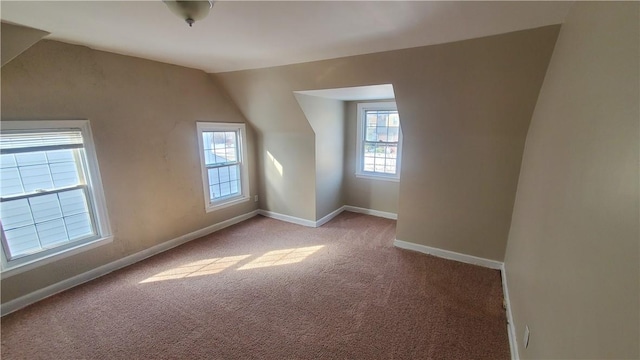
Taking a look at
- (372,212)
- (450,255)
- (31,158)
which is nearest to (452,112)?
(450,255)

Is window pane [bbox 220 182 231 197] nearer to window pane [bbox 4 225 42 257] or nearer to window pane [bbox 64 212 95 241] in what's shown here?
window pane [bbox 64 212 95 241]

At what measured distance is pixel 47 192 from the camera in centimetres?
250

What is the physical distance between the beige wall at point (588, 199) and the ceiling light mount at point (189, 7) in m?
1.78

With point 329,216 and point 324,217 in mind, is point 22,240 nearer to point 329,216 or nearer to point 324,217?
point 324,217

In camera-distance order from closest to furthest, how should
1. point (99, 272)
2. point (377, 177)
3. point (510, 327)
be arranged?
point (510, 327), point (99, 272), point (377, 177)

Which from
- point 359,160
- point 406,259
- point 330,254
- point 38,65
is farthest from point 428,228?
point 38,65

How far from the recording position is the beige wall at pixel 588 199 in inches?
31.6

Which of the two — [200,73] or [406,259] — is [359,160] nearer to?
[406,259]

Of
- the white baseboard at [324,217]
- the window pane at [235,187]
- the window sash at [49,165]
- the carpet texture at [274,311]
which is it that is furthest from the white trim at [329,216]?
the window sash at [49,165]

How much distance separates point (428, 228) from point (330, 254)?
1.29 metres

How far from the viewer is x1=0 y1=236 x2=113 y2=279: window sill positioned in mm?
2307

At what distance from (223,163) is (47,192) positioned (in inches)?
79.1

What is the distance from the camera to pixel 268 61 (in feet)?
9.48

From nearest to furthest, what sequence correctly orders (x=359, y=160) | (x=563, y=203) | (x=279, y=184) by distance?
(x=563, y=203)
(x=279, y=184)
(x=359, y=160)
